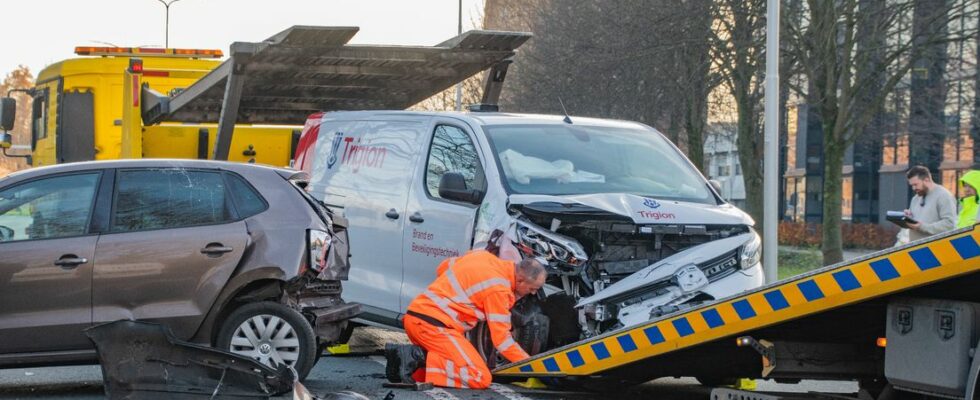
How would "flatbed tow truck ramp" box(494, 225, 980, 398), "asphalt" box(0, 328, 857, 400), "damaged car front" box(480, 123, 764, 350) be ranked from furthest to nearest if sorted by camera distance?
"damaged car front" box(480, 123, 764, 350)
"asphalt" box(0, 328, 857, 400)
"flatbed tow truck ramp" box(494, 225, 980, 398)

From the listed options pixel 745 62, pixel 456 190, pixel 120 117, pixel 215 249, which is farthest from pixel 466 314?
pixel 745 62

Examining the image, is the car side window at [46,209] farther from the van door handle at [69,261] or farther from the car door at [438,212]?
the car door at [438,212]

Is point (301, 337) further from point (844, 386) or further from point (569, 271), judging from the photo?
point (844, 386)

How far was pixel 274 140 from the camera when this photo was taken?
606 inches

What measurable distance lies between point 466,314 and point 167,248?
1.91 m

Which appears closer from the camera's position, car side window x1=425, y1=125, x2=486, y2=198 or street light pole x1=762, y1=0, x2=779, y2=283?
car side window x1=425, y1=125, x2=486, y2=198

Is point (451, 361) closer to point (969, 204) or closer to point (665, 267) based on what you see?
point (665, 267)

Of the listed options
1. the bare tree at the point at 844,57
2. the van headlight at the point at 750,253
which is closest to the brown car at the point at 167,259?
the van headlight at the point at 750,253

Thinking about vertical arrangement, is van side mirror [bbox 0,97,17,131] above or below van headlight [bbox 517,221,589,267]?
above

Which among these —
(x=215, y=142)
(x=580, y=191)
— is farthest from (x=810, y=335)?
(x=215, y=142)

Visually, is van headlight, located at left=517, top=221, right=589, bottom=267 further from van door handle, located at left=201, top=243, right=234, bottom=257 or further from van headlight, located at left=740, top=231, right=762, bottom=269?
van door handle, located at left=201, top=243, right=234, bottom=257

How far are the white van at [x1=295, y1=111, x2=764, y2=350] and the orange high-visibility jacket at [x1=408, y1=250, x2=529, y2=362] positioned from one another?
1.22 feet

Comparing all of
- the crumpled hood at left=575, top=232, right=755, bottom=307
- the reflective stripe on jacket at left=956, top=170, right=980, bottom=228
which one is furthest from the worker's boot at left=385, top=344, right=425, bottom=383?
the reflective stripe on jacket at left=956, top=170, right=980, bottom=228

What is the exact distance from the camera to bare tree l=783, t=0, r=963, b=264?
77.6 feet
